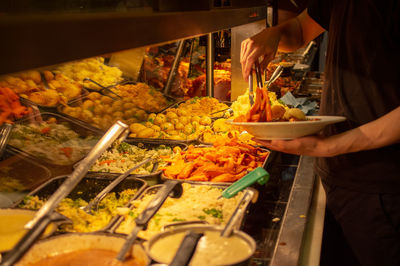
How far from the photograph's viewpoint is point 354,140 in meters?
1.85

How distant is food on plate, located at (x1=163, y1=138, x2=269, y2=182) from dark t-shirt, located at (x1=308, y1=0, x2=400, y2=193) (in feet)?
1.57

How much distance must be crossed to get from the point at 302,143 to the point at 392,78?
631mm

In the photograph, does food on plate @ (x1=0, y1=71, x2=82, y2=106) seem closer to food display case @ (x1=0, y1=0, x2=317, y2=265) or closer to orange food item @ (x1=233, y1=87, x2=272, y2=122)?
food display case @ (x1=0, y1=0, x2=317, y2=265)

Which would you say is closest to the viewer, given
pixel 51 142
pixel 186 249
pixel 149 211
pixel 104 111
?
pixel 186 249

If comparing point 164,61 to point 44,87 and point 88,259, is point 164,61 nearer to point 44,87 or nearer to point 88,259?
point 44,87

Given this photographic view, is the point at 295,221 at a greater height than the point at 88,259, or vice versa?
the point at 88,259

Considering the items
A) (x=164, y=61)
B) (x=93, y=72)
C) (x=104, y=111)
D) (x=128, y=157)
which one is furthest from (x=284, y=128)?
(x=164, y=61)

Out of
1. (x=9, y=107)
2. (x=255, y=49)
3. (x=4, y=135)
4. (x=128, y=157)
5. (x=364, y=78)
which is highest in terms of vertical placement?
(x=255, y=49)

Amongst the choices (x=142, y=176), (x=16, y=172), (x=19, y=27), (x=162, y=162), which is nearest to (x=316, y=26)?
(x=162, y=162)

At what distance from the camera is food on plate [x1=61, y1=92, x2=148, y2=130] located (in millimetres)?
2990

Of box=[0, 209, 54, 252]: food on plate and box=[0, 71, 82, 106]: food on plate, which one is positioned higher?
box=[0, 71, 82, 106]: food on plate

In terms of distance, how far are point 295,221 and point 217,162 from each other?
532 millimetres

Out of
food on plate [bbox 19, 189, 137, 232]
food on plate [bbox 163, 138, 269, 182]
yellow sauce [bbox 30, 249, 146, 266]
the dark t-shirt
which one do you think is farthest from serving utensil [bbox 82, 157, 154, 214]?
the dark t-shirt

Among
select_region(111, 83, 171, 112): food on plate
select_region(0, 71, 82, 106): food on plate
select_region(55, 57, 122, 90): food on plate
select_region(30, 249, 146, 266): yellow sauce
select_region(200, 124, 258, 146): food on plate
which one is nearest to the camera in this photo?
select_region(30, 249, 146, 266): yellow sauce
